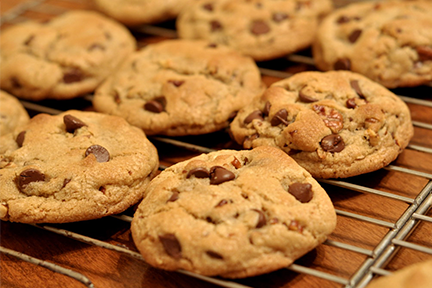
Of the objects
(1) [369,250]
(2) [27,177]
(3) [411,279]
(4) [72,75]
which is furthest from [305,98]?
(4) [72,75]

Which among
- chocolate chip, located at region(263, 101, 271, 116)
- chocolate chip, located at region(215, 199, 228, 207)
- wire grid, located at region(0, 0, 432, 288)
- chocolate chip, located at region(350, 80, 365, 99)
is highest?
chocolate chip, located at region(350, 80, 365, 99)

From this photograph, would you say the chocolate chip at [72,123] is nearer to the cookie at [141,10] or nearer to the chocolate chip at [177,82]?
the chocolate chip at [177,82]

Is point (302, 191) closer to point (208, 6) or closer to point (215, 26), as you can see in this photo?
point (215, 26)

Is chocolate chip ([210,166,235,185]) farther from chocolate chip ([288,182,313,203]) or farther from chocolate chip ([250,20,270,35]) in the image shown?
chocolate chip ([250,20,270,35])

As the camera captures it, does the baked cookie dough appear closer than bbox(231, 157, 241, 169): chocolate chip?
Yes

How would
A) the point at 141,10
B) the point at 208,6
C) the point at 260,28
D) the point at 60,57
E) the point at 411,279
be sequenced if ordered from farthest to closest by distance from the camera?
the point at 141,10 < the point at 208,6 < the point at 260,28 < the point at 60,57 < the point at 411,279

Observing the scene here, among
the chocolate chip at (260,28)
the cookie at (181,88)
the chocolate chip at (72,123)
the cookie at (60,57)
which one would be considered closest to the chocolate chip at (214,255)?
the cookie at (181,88)

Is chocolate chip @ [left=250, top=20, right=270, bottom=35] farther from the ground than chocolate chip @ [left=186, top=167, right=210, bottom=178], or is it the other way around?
chocolate chip @ [left=250, top=20, right=270, bottom=35]

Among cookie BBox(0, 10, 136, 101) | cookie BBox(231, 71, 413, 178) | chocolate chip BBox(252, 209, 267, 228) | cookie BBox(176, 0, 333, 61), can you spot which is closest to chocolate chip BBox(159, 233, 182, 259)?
chocolate chip BBox(252, 209, 267, 228)
